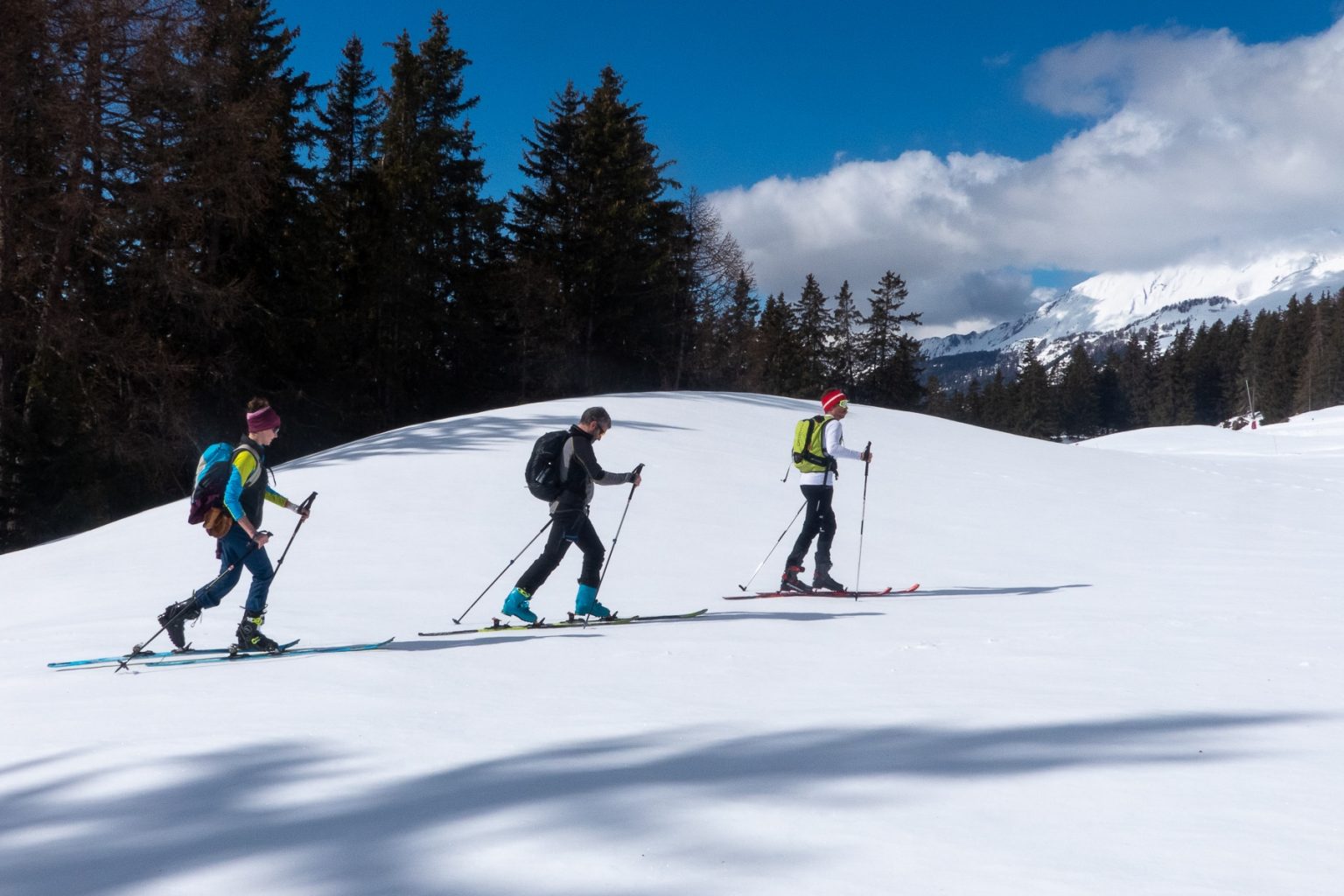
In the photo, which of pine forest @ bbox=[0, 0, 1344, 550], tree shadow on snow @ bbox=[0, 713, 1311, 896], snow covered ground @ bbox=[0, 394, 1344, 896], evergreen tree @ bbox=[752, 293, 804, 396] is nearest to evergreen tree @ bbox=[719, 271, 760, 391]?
pine forest @ bbox=[0, 0, 1344, 550]

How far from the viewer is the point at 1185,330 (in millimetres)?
130500

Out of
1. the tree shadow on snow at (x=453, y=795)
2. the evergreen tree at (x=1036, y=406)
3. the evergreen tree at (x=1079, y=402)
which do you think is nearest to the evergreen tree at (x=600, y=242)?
the tree shadow on snow at (x=453, y=795)

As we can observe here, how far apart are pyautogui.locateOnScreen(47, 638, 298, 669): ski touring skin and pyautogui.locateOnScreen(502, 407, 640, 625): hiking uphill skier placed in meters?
1.90

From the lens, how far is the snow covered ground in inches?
124

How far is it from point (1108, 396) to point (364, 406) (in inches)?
4434

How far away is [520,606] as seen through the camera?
26.8ft

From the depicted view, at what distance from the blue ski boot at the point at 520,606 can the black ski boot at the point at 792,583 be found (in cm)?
313

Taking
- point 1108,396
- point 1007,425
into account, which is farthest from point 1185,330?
point 1007,425

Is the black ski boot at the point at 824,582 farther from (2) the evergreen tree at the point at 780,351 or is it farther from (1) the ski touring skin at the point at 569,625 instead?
(2) the evergreen tree at the point at 780,351

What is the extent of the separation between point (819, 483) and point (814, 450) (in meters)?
0.35

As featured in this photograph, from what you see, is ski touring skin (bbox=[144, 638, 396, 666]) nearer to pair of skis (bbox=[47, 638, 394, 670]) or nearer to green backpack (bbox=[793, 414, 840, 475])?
pair of skis (bbox=[47, 638, 394, 670])

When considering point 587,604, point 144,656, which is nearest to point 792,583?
point 587,604

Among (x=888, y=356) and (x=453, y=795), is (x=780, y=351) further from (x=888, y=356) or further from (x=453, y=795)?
(x=453, y=795)

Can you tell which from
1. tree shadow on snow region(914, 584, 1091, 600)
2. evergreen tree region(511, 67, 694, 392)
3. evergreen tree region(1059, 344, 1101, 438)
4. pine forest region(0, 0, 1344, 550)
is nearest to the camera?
tree shadow on snow region(914, 584, 1091, 600)
